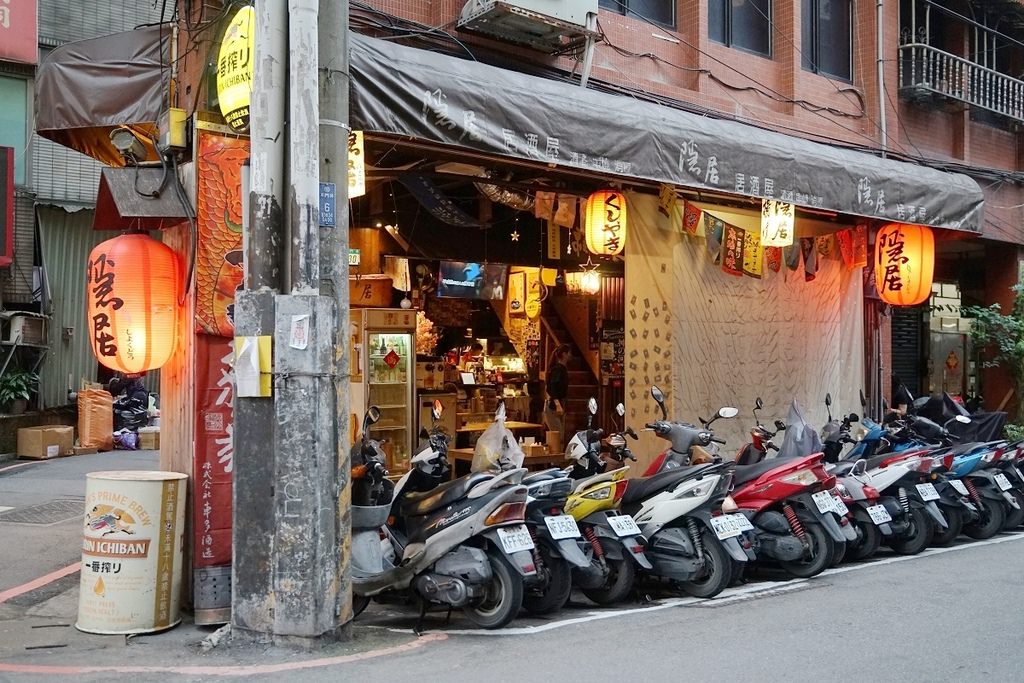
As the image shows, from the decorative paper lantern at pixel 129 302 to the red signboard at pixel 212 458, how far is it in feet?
1.34

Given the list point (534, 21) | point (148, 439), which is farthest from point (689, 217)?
point (148, 439)

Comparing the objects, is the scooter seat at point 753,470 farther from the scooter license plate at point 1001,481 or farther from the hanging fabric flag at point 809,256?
the hanging fabric flag at point 809,256

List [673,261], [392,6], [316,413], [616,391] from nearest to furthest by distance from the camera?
1. [316,413]
2. [392,6]
3. [673,261]
4. [616,391]

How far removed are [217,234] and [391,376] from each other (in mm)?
5637

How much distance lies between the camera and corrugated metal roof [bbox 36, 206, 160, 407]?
17.2 metres

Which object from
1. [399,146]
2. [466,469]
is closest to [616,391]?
[466,469]

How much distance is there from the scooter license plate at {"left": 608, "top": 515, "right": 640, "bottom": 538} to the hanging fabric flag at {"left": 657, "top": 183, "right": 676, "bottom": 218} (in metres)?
5.15

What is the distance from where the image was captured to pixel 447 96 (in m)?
7.98

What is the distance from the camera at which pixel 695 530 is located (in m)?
7.96

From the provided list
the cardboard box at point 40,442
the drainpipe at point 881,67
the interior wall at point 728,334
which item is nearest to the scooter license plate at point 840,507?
the interior wall at point 728,334

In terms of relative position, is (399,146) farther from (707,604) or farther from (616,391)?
(616,391)

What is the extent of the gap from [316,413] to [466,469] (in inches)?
289

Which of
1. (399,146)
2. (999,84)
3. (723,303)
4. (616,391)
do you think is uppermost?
(999,84)

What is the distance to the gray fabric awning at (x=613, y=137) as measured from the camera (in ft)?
25.2
